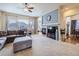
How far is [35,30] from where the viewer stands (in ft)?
9.22

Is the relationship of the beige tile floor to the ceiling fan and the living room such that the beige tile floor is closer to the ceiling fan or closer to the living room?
the living room

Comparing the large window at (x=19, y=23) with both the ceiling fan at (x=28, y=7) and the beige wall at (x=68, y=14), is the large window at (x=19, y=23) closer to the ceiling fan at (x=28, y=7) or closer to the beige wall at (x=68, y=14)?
the ceiling fan at (x=28, y=7)

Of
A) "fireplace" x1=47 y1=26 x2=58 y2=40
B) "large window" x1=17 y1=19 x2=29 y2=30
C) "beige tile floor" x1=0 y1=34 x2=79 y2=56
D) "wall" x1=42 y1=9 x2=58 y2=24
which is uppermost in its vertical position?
"wall" x1=42 y1=9 x2=58 y2=24

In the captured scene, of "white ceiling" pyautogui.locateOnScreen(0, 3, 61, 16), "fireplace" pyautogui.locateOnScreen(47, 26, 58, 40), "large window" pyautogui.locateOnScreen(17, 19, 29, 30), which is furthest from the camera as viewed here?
"fireplace" pyautogui.locateOnScreen(47, 26, 58, 40)

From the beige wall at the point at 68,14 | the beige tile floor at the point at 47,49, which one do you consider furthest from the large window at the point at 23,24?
the beige wall at the point at 68,14

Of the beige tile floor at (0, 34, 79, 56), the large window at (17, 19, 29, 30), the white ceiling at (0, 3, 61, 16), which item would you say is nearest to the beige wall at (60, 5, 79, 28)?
the white ceiling at (0, 3, 61, 16)

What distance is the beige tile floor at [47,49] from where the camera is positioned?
2.58 metres

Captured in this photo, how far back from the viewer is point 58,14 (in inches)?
106

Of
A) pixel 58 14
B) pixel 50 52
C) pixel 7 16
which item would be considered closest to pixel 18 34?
pixel 7 16

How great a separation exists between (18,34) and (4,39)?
328mm

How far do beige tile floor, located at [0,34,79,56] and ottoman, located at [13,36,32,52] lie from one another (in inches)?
3.2

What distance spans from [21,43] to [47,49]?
24.0 inches

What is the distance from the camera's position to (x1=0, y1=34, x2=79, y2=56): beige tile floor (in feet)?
8.45

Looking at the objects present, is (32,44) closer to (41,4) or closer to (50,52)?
(50,52)
